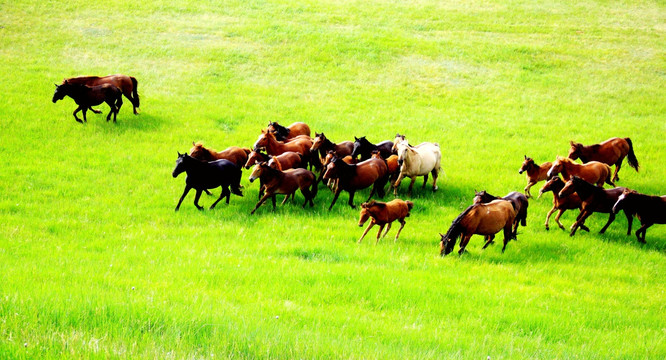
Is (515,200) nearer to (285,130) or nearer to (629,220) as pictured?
(629,220)

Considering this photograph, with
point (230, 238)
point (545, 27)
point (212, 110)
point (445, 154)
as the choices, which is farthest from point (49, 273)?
point (545, 27)

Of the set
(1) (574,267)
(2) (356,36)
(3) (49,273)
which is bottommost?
(1) (574,267)

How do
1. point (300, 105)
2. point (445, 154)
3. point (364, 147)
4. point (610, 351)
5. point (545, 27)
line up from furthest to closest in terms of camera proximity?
point (545, 27), point (300, 105), point (445, 154), point (364, 147), point (610, 351)

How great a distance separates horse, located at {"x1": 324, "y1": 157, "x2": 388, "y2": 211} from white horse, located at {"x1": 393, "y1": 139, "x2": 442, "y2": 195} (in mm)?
717

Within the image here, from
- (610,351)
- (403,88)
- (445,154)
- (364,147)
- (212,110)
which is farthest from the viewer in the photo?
(403,88)

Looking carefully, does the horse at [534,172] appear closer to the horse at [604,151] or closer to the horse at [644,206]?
the horse at [604,151]

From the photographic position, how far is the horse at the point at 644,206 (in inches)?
578

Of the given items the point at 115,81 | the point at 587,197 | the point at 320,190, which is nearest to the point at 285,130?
the point at 320,190

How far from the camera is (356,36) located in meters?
37.0

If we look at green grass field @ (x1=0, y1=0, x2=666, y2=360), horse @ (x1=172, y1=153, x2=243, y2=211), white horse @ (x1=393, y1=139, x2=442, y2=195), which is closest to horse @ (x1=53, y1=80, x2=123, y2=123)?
green grass field @ (x1=0, y1=0, x2=666, y2=360)

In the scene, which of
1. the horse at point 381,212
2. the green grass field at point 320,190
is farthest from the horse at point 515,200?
the horse at point 381,212

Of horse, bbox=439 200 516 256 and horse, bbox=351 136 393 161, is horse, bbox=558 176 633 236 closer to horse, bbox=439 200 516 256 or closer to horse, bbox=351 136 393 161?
horse, bbox=439 200 516 256

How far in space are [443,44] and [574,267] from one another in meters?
26.0

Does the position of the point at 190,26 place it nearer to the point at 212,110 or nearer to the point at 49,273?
the point at 212,110
